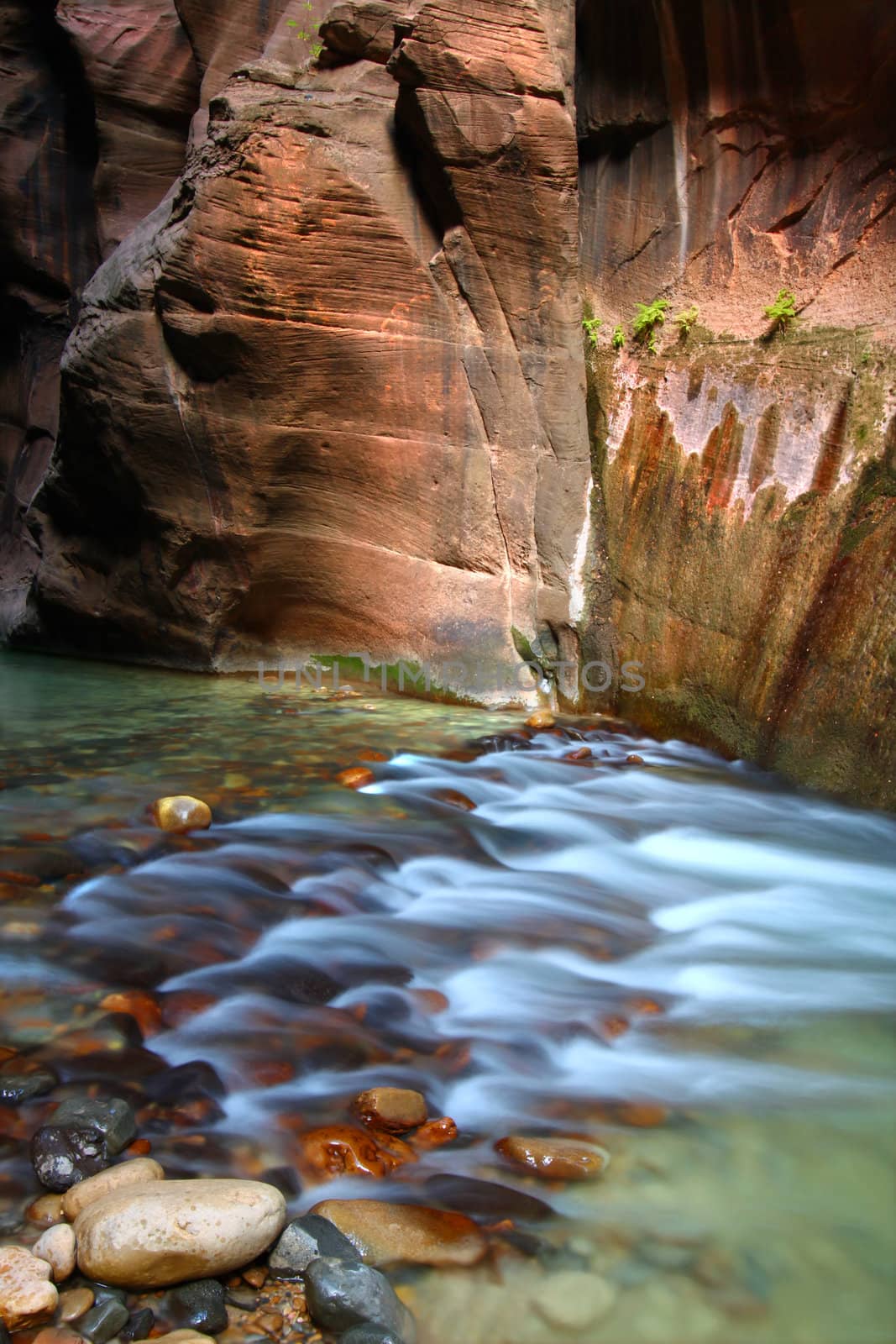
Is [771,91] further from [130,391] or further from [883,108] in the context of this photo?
[130,391]

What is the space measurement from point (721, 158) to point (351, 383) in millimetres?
3092

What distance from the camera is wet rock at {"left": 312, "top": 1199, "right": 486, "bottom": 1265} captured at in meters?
1.72

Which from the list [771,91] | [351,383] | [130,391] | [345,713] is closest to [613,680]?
[345,713]

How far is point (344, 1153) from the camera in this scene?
1.99 metres

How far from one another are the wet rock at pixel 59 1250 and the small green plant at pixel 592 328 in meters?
6.76

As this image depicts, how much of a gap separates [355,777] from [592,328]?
4.24m

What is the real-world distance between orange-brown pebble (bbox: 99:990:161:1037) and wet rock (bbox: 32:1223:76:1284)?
789 mm

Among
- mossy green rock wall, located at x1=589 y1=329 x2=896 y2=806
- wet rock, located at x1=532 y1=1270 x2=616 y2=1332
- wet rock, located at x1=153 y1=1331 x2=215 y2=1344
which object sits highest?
mossy green rock wall, located at x1=589 y1=329 x2=896 y2=806

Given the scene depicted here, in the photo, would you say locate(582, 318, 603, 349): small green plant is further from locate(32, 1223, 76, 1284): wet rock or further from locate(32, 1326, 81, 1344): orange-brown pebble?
locate(32, 1326, 81, 1344): orange-brown pebble

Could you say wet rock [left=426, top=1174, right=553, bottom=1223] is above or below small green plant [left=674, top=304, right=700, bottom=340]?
below

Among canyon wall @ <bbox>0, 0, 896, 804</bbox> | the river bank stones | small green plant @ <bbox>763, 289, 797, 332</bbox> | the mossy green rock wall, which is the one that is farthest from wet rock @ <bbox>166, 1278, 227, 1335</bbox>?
small green plant @ <bbox>763, 289, 797, 332</bbox>

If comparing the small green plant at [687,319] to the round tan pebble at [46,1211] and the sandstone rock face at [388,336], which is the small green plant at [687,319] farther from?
the round tan pebble at [46,1211]

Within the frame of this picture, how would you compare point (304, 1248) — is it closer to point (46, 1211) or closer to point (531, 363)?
point (46, 1211)

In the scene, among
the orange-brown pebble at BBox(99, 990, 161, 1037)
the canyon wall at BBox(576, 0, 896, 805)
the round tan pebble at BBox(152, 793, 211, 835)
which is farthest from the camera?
the canyon wall at BBox(576, 0, 896, 805)
